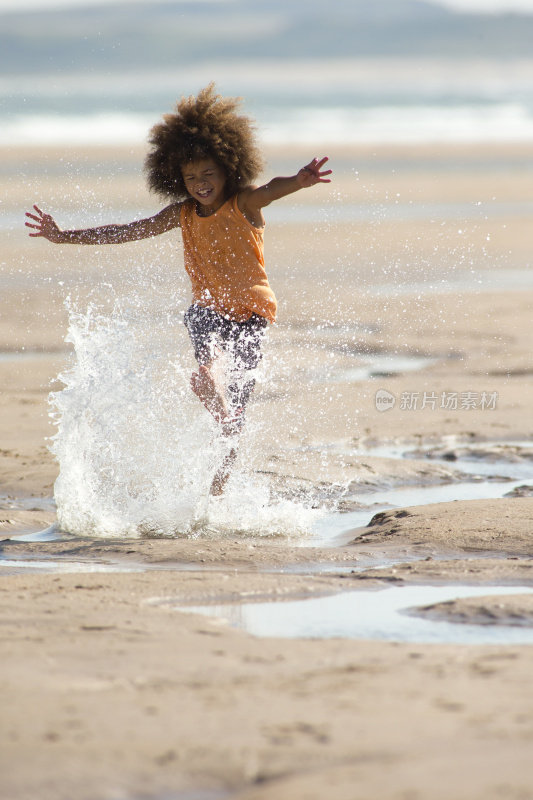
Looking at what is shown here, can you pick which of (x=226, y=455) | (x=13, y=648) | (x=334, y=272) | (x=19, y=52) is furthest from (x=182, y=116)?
(x=19, y=52)

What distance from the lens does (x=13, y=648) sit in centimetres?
297

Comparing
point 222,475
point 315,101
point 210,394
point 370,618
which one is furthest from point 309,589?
point 315,101

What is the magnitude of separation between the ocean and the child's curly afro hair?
52.0ft

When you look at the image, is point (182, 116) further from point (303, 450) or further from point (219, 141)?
point (303, 450)

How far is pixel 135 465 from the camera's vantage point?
4980 millimetres

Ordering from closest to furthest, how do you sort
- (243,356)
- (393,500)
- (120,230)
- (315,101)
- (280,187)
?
(280,187) → (243,356) → (120,230) → (393,500) → (315,101)

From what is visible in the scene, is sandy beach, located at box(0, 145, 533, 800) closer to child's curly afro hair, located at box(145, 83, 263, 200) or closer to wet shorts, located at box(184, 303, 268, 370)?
wet shorts, located at box(184, 303, 268, 370)

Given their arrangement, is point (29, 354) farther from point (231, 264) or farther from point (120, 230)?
point (231, 264)

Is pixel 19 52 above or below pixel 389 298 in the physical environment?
above

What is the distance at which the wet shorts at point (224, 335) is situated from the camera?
4.92 metres

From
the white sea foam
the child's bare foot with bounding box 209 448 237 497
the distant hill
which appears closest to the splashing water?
the child's bare foot with bounding box 209 448 237 497

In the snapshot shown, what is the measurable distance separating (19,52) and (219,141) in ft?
245

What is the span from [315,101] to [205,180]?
155ft

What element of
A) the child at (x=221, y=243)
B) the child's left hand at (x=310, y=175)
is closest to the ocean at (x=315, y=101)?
the child at (x=221, y=243)
